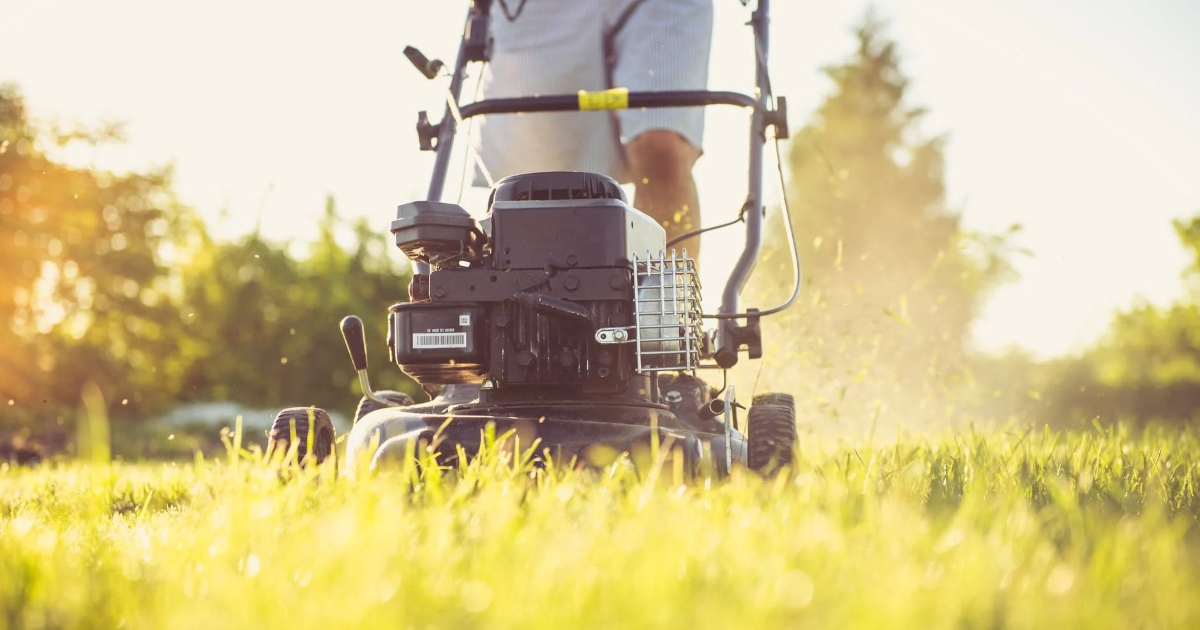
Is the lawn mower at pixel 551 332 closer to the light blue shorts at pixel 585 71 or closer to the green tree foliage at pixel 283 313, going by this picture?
the light blue shorts at pixel 585 71

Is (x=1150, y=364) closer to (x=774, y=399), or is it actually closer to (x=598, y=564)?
(x=774, y=399)

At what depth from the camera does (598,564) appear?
1212mm

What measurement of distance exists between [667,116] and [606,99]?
362 millimetres

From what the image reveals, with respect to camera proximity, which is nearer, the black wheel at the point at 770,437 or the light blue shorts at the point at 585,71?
the black wheel at the point at 770,437

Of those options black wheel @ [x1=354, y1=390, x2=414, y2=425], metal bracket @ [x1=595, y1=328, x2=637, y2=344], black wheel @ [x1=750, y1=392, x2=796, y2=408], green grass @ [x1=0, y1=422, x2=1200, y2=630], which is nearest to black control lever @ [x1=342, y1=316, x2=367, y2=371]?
black wheel @ [x1=354, y1=390, x2=414, y2=425]

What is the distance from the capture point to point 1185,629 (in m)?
1.00

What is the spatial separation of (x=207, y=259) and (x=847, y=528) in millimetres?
11274

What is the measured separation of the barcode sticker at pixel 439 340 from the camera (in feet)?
7.22

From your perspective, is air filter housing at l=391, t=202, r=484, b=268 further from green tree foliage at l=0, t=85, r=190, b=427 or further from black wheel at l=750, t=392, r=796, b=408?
green tree foliage at l=0, t=85, r=190, b=427

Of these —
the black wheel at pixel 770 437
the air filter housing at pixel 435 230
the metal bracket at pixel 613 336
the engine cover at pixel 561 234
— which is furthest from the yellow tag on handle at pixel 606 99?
the black wheel at pixel 770 437

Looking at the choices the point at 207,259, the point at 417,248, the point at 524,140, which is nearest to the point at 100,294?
the point at 207,259

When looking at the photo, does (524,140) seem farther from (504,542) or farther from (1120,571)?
(1120,571)

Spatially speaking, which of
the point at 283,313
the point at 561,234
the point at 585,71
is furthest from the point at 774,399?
the point at 283,313

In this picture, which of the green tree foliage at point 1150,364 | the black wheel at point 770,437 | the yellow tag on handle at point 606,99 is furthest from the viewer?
Result: the green tree foliage at point 1150,364
